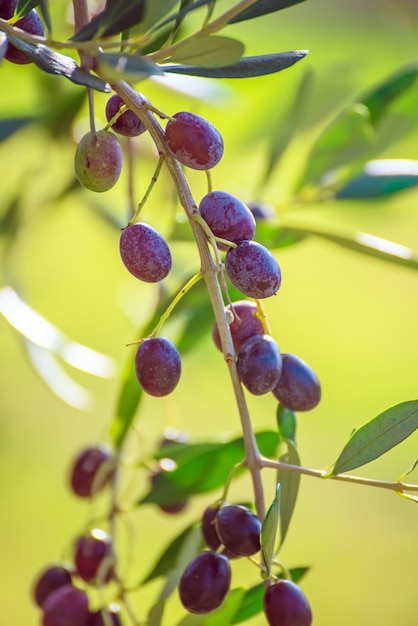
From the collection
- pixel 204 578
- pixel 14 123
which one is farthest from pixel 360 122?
pixel 204 578

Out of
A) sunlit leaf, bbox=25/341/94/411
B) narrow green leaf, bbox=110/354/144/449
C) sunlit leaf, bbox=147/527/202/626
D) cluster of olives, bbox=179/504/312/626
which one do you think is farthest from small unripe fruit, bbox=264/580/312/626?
sunlit leaf, bbox=25/341/94/411

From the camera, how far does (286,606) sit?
0.36m

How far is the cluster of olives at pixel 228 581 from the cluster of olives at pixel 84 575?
0.11 m

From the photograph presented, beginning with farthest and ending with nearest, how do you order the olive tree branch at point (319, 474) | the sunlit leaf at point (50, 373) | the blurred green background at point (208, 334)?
the blurred green background at point (208, 334)
the sunlit leaf at point (50, 373)
the olive tree branch at point (319, 474)

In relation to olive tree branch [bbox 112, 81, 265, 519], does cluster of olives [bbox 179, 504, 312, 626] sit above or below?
below

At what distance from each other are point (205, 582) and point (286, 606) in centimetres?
4

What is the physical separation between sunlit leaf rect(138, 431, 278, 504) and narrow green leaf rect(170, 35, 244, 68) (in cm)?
26

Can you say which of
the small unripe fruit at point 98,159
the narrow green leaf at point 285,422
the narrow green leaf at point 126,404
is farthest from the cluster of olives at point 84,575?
the small unripe fruit at point 98,159

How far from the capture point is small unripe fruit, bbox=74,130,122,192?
0.33 meters

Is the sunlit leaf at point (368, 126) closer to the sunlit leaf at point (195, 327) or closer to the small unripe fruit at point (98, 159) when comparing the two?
the sunlit leaf at point (195, 327)

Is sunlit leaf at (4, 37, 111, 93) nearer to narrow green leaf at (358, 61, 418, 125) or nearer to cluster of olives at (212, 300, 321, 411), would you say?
cluster of olives at (212, 300, 321, 411)

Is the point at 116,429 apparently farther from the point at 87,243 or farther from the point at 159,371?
the point at 87,243

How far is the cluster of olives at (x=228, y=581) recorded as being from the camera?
0.36 m

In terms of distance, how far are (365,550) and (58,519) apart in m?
0.62
